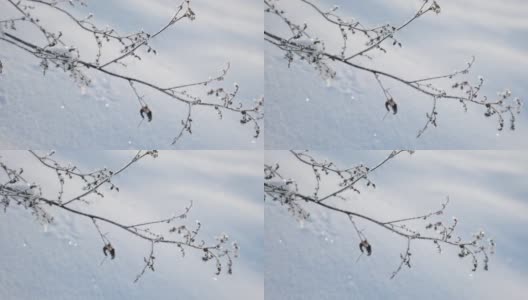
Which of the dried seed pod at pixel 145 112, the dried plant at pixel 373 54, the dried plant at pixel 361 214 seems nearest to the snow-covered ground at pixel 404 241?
the dried plant at pixel 361 214

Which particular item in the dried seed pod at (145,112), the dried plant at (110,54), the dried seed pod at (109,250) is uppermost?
the dried plant at (110,54)

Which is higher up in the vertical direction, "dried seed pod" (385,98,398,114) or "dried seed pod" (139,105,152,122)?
"dried seed pod" (385,98,398,114)

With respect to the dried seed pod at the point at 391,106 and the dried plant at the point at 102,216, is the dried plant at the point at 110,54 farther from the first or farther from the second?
the dried seed pod at the point at 391,106

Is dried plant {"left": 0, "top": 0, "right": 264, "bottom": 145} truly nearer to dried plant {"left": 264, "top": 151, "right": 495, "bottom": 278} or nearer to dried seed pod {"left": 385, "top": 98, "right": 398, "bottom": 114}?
dried plant {"left": 264, "top": 151, "right": 495, "bottom": 278}

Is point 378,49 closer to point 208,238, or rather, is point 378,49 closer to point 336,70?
point 336,70

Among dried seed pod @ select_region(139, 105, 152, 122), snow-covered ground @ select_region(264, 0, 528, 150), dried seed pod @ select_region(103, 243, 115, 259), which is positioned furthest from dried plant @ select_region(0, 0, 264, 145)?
dried seed pod @ select_region(103, 243, 115, 259)
